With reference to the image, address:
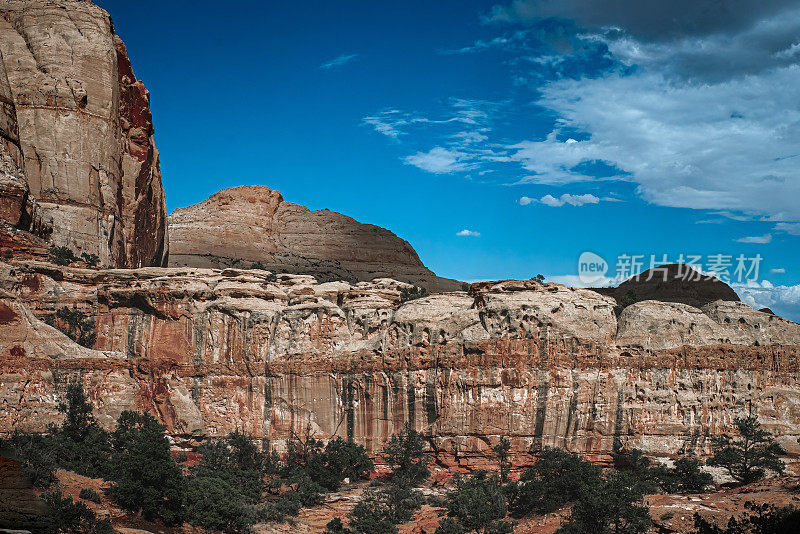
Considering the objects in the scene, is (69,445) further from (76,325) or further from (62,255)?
(62,255)

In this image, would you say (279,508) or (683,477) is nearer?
(279,508)

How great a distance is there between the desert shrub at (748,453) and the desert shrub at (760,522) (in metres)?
6.40

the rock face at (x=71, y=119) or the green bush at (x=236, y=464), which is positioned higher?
the rock face at (x=71, y=119)

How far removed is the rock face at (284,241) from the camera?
93375 mm

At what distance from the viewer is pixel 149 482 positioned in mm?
29359

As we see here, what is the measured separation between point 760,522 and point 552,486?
9658mm

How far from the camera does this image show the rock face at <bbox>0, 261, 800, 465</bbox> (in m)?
36.1

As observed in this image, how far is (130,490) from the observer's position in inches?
1141

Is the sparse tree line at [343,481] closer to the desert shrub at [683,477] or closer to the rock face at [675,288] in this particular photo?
the desert shrub at [683,477]

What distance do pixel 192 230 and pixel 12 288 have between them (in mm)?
59361

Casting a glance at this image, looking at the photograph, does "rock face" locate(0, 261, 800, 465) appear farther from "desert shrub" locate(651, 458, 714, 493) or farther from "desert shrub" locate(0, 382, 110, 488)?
"desert shrub" locate(651, 458, 714, 493)

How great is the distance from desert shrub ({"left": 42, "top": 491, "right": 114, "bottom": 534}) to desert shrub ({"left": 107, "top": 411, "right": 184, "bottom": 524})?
276 centimetres

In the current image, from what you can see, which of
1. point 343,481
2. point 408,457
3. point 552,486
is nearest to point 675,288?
point 408,457

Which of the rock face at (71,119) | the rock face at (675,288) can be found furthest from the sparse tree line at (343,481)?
the rock face at (675,288)
